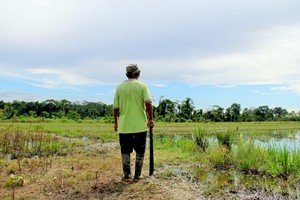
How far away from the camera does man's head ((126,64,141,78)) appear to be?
5594 mm

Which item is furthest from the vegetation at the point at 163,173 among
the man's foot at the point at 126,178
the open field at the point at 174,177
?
→ the man's foot at the point at 126,178

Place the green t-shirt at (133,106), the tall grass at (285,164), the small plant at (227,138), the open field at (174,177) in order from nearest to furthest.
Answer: the open field at (174,177), the green t-shirt at (133,106), the tall grass at (285,164), the small plant at (227,138)

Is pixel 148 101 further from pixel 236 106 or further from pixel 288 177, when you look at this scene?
pixel 236 106

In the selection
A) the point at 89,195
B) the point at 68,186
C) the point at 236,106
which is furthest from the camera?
the point at 236,106

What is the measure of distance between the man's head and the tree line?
36715 millimetres

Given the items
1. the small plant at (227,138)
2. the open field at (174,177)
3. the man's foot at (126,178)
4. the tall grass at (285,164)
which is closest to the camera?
the open field at (174,177)

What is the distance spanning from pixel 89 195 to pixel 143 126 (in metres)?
1.46

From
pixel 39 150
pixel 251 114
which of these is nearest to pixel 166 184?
pixel 39 150

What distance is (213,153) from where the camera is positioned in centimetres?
788

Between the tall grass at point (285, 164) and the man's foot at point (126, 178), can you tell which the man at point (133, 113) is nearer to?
the man's foot at point (126, 178)

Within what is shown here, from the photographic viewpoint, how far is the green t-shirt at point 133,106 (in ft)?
18.0

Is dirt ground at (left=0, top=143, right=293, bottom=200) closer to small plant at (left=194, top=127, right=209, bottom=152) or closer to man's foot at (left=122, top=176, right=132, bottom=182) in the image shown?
man's foot at (left=122, top=176, right=132, bottom=182)

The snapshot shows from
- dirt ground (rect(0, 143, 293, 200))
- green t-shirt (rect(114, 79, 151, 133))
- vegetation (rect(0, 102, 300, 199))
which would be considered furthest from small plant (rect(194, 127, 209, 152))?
green t-shirt (rect(114, 79, 151, 133))

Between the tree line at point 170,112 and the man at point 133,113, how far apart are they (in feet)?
120
